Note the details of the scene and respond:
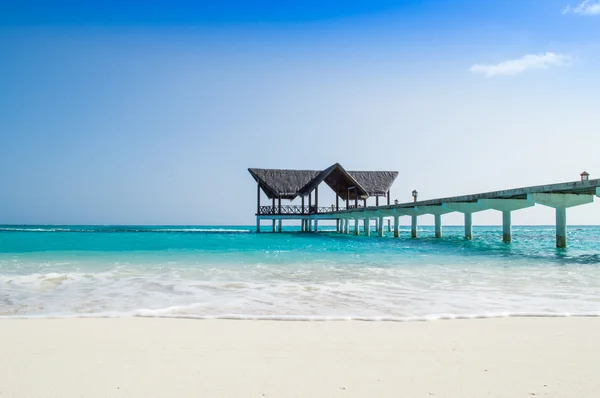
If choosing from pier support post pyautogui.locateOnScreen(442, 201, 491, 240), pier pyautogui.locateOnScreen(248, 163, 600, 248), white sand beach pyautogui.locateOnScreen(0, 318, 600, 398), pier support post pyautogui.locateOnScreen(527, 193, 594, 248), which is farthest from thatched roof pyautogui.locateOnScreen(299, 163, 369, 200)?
white sand beach pyautogui.locateOnScreen(0, 318, 600, 398)

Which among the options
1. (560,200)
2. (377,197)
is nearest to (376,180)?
(377,197)

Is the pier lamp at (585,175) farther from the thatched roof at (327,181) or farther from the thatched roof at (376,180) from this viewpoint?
the thatched roof at (376,180)

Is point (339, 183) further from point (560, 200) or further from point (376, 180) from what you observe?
point (560, 200)

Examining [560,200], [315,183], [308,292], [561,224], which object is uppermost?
[315,183]

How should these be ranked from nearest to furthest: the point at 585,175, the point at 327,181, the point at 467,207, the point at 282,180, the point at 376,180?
the point at 585,175 → the point at 467,207 → the point at 282,180 → the point at 327,181 → the point at 376,180

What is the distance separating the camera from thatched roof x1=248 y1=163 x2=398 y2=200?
2983cm

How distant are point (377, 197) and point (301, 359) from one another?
3019 cm

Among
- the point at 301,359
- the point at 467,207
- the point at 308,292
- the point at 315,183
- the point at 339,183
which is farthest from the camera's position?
the point at 339,183

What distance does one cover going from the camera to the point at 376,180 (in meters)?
33.1

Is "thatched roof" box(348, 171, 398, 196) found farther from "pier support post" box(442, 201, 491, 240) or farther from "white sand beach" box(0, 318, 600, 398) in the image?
"white sand beach" box(0, 318, 600, 398)

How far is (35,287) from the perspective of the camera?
615cm

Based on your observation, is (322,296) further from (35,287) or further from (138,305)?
(35,287)

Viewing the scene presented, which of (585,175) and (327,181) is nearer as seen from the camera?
(585,175)

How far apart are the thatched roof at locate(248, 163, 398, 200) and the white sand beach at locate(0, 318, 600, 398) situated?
25.5m
